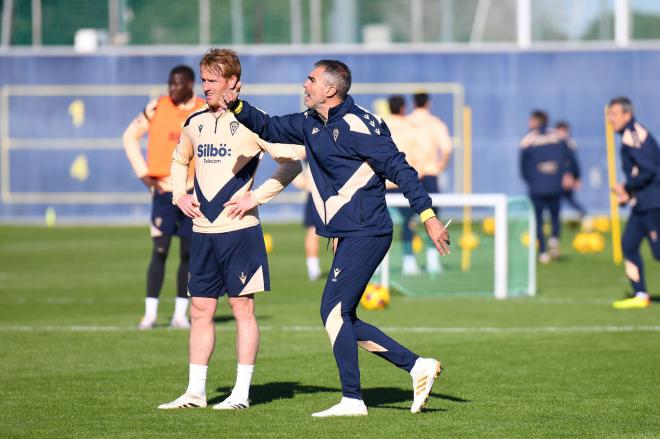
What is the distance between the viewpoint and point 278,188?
846 centimetres

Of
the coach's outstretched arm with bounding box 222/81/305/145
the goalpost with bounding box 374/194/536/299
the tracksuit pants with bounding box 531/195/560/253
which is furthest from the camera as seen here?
the tracksuit pants with bounding box 531/195/560/253

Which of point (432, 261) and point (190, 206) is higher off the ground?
point (190, 206)

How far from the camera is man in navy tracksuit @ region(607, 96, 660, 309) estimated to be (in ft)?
46.4

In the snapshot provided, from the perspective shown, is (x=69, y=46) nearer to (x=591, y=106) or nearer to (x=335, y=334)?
(x=591, y=106)

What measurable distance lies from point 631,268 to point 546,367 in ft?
15.4

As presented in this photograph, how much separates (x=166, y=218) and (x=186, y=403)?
4029 millimetres

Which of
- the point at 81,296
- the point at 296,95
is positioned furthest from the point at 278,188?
the point at 296,95

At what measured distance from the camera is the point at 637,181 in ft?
46.5

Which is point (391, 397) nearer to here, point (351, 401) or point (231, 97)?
point (351, 401)

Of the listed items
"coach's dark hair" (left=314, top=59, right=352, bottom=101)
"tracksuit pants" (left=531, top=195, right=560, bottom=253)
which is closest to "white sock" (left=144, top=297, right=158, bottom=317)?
"coach's dark hair" (left=314, top=59, right=352, bottom=101)

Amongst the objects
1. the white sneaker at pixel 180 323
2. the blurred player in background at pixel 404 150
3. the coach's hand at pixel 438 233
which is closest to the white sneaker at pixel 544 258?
the blurred player in background at pixel 404 150

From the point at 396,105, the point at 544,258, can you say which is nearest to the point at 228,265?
the point at 396,105

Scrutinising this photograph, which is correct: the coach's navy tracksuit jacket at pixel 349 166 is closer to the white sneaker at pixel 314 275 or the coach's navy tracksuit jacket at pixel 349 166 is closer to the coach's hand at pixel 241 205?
the coach's hand at pixel 241 205

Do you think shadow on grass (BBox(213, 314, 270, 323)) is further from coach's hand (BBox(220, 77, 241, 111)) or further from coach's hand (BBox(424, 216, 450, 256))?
coach's hand (BBox(424, 216, 450, 256))
